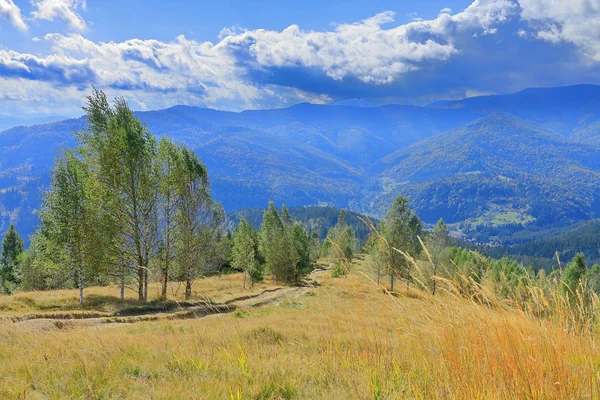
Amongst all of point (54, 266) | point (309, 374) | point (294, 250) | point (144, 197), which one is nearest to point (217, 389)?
point (309, 374)

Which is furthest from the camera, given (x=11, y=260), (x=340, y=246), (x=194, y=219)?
(x=11, y=260)

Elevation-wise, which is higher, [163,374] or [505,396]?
[505,396]

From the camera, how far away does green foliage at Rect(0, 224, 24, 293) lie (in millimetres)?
51906

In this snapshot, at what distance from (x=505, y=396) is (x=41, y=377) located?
571cm

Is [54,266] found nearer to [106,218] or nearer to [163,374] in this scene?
[106,218]

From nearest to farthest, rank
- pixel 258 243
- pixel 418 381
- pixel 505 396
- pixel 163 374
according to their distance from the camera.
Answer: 1. pixel 505 396
2. pixel 418 381
3. pixel 163 374
4. pixel 258 243

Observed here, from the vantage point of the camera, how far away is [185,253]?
79.6 feet

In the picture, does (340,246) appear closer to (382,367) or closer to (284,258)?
(382,367)

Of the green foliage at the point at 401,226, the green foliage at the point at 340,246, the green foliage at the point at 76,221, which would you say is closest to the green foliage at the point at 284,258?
the green foliage at the point at 340,246

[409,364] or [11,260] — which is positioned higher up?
[409,364]

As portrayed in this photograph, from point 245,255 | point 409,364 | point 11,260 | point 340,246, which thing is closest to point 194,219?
point 340,246

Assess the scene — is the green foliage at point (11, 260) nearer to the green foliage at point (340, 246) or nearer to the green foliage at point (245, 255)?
the green foliage at point (245, 255)

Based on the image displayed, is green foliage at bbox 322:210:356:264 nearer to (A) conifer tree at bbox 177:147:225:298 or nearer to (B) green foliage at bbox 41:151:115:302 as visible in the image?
(A) conifer tree at bbox 177:147:225:298

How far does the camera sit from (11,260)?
5478 cm
